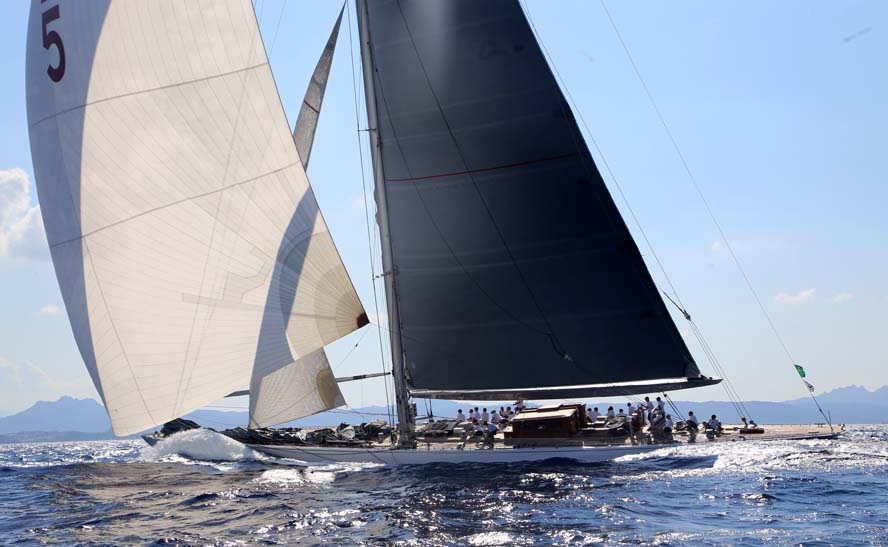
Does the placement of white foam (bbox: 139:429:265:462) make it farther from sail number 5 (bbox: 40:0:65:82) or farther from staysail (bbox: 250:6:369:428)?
sail number 5 (bbox: 40:0:65:82)

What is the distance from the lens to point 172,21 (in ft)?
56.0

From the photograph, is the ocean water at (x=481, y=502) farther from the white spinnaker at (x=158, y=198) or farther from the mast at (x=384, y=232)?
the white spinnaker at (x=158, y=198)

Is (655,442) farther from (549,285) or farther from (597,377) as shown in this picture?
(549,285)

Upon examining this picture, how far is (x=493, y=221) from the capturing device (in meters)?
21.2

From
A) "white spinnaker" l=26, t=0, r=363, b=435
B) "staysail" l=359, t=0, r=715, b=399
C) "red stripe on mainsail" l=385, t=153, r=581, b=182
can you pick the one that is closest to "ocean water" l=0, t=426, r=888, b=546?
"white spinnaker" l=26, t=0, r=363, b=435

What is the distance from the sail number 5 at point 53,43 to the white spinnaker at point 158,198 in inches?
1.4

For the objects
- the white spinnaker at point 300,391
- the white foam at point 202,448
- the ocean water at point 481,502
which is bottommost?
the ocean water at point 481,502

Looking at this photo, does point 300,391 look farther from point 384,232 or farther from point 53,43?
point 53,43

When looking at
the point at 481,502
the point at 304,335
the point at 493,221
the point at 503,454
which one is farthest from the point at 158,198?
the point at 503,454

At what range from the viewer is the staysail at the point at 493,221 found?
68.1 ft

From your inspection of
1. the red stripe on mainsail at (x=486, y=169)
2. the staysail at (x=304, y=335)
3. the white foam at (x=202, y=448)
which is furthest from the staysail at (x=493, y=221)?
the white foam at (x=202, y=448)

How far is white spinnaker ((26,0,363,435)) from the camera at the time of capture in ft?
54.7

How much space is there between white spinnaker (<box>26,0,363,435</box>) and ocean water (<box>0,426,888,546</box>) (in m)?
2.77

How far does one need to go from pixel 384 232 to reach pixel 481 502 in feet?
32.4
